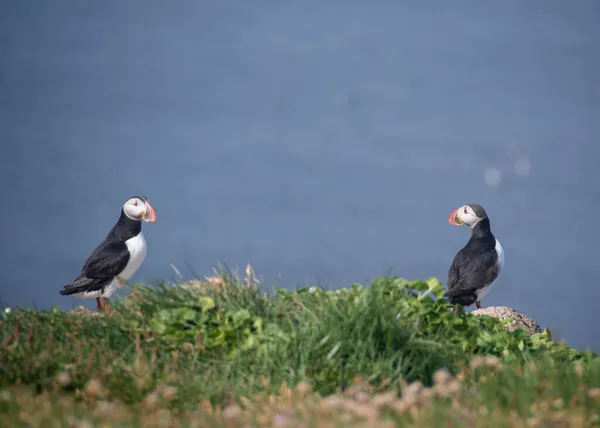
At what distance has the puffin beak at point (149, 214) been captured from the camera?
387 inches

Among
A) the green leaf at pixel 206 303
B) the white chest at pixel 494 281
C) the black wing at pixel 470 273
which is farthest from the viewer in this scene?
the white chest at pixel 494 281

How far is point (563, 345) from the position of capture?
24.7ft

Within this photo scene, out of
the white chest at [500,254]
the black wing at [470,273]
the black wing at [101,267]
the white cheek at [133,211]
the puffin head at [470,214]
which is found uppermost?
the puffin head at [470,214]

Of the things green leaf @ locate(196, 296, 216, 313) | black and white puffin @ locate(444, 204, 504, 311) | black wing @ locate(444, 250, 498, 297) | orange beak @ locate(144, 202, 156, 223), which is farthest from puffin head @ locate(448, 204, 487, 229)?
green leaf @ locate(196, 296, 216, 313)

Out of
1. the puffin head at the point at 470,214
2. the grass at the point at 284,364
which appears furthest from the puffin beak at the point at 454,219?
the grass at the point at 284,364

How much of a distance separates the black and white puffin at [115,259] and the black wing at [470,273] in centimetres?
359

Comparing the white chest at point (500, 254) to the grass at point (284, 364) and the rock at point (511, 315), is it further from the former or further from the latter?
the grass at point (284, 364)

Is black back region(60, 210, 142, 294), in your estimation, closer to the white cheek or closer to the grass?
the white cheek

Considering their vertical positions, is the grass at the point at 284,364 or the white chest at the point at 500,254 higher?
the white chest at the point at 500,254

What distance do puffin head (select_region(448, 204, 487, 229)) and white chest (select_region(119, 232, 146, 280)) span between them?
398 centimetres

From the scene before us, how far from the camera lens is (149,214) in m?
9.83

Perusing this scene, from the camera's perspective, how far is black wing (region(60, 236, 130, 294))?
31.3ft

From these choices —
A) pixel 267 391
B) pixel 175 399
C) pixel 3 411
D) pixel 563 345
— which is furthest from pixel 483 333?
pixel 3 411

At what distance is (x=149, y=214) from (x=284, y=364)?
429 cm
